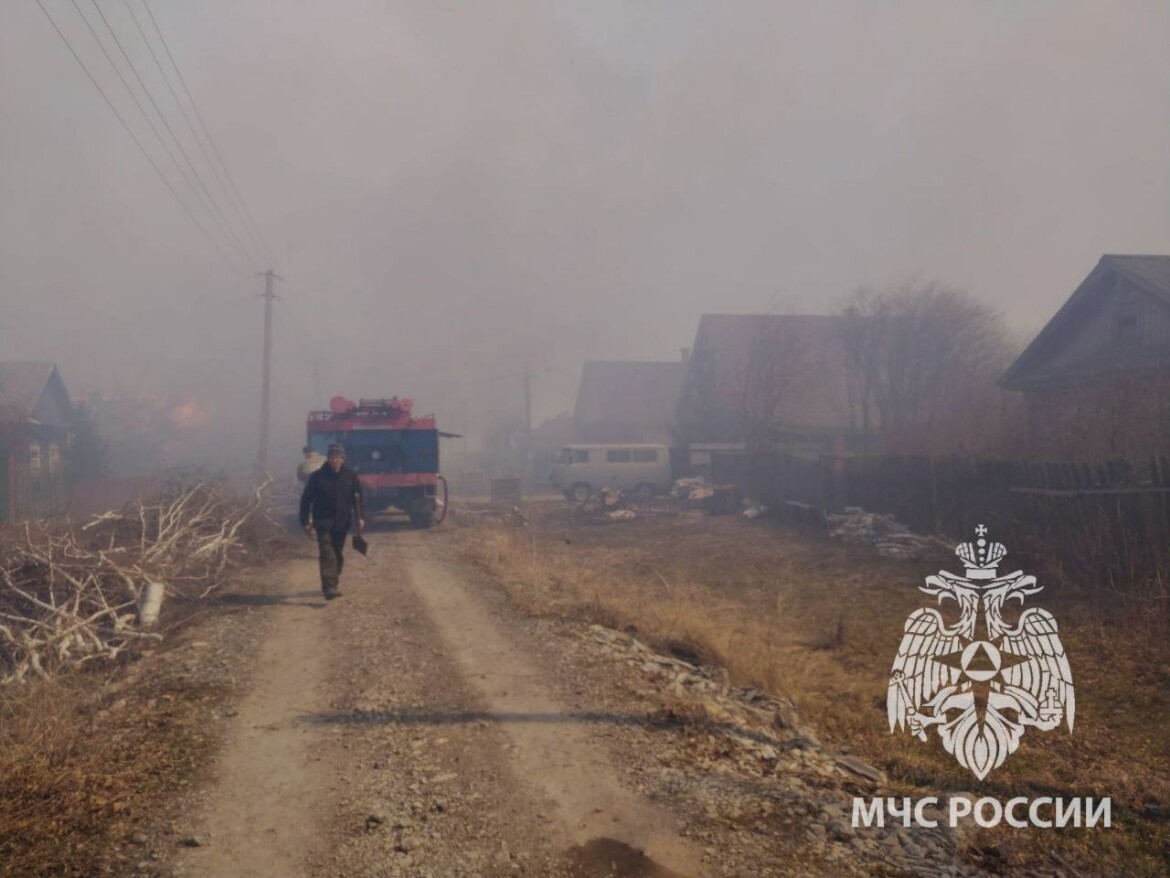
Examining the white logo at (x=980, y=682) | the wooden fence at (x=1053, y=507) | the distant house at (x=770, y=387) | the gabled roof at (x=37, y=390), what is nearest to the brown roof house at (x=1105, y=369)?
the wooden fence at (x=1053, y=507)

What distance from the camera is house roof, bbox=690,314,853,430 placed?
32531mm

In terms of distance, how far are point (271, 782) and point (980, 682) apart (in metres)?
5.41

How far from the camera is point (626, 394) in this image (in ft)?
164

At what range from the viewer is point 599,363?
169 ft

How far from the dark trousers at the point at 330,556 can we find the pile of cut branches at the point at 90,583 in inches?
59.9

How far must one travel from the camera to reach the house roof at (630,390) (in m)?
48.8

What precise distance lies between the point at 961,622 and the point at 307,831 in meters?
6.34

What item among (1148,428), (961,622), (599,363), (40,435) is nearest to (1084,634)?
(961,622)

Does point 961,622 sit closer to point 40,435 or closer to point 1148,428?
point 1148,428

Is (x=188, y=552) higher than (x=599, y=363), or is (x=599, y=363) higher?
(x=599, y=363)

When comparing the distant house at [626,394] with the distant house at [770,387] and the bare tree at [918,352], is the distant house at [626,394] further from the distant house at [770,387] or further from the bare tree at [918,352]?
the bare tree at [918,352]

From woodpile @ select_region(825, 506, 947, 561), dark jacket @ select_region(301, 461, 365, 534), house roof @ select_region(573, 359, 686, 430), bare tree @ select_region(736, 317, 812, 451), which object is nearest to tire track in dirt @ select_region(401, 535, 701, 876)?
dark jacket @ select_region(301, 461, 365, 534)

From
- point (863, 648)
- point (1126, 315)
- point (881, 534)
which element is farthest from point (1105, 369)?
point (863, 648)

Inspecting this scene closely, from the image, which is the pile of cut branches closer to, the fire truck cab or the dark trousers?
the dark trousers
